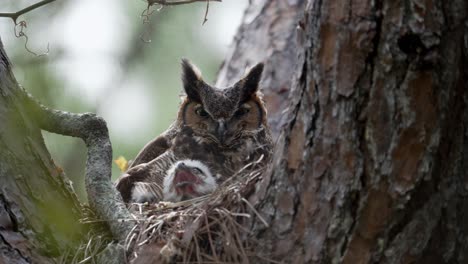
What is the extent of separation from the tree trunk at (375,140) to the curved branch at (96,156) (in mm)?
735

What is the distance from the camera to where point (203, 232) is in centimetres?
256

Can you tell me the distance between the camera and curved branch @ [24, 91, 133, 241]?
9.21ft

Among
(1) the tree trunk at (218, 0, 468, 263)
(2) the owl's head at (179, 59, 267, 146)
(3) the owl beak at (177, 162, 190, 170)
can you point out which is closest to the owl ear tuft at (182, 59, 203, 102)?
(2) the owl's head at (179, 59, 267, 146)

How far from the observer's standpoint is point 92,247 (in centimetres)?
274

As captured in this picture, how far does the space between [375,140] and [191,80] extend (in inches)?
79.8

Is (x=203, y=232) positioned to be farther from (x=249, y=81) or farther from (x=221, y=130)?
(x=249, y=81)

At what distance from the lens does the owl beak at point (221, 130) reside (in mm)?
3820

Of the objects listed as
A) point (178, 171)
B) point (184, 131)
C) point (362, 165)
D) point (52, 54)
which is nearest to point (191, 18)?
point (184, 131)

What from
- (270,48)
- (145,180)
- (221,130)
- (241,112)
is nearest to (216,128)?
(221,130)

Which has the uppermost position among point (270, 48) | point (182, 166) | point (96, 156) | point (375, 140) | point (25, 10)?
point (25, 10)

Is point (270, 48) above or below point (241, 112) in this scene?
above

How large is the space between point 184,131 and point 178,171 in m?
0.71

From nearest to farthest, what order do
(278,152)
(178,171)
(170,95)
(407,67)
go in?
(407,67), (278,152), (178,171), (170,95)

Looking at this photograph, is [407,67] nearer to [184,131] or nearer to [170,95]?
[184,131]
